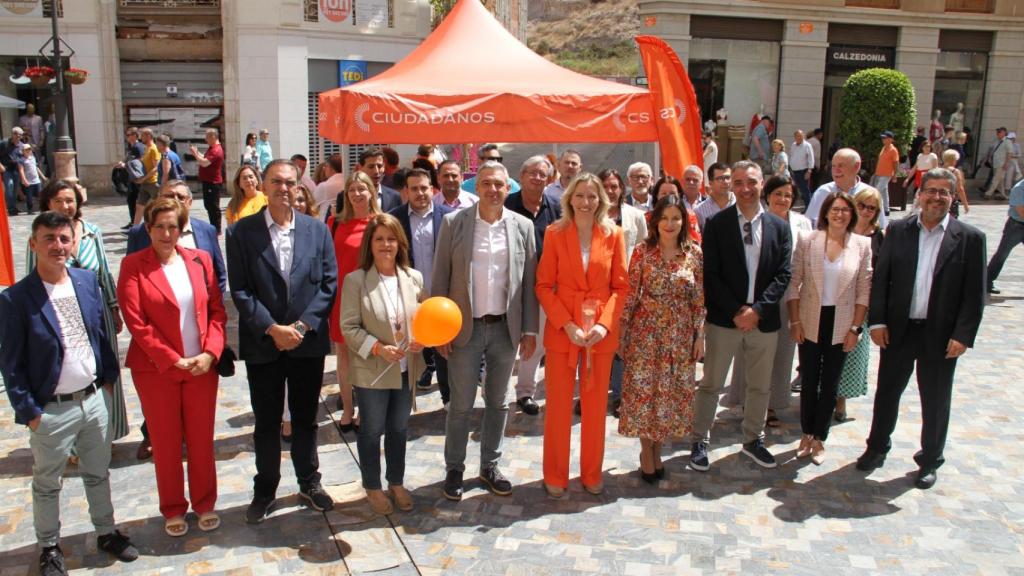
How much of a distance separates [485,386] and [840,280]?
2515 mm

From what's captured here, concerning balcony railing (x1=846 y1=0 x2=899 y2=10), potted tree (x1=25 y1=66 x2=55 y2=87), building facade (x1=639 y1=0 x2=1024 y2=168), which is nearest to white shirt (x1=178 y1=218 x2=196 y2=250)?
potted tree (x1=25 y1=66 x2=55 y2=87)

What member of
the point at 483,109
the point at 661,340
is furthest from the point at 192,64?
the point at 661,340

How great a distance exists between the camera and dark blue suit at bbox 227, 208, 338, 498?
4.67 m

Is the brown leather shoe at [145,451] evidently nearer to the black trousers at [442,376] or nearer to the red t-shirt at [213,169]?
the black trousers at [442,376]

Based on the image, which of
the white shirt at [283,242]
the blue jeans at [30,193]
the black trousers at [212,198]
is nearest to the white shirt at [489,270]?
the white shirt at [283,242]

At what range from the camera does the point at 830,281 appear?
18.6 ft

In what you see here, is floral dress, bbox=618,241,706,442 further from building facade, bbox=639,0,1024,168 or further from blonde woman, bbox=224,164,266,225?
building facade, bbox=639,0,1024,168

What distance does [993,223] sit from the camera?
17.5 m

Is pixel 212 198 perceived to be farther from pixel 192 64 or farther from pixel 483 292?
pixel 483 292

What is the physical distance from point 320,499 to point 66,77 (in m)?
15.7

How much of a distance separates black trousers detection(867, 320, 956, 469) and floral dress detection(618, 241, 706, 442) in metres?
1.38

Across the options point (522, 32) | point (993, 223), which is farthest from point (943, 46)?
point (522, 32)

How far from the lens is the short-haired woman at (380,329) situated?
15.4ft

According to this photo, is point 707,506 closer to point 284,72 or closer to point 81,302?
point 81,302
